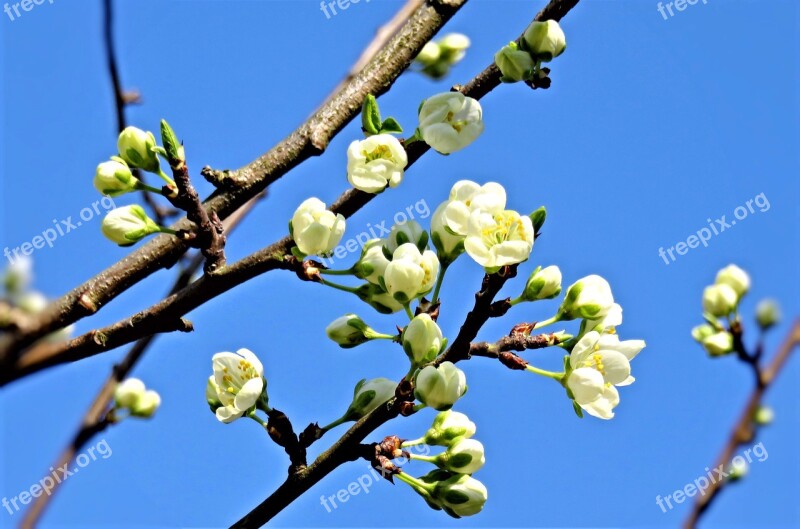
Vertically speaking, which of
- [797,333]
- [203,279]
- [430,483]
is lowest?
[797,333]

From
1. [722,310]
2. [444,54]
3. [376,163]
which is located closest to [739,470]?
[722,310]

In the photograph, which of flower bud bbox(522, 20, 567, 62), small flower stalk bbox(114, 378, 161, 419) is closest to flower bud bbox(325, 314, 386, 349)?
flower bud bbox(522, 20, 567, 62)

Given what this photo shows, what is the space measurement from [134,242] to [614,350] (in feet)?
3.45

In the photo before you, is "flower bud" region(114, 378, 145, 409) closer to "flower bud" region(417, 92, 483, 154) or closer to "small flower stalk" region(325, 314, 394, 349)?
"small flower stalk" region(325, 314, 394, 349)

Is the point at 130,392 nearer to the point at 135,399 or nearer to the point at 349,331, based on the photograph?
the point at 135,399

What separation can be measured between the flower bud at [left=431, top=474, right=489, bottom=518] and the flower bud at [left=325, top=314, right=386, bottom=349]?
0.36 meters

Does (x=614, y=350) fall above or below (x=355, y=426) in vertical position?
below

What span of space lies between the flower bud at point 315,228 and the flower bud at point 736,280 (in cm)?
264

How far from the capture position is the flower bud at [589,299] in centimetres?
178

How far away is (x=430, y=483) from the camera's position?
1.80 metres

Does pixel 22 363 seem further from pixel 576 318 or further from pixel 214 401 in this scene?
A: pixel 576 318

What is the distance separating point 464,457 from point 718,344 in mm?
2216

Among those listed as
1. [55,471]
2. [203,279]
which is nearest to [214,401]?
[203,279]

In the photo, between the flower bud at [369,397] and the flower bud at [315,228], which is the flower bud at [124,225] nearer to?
the flower bud at [315,228]
